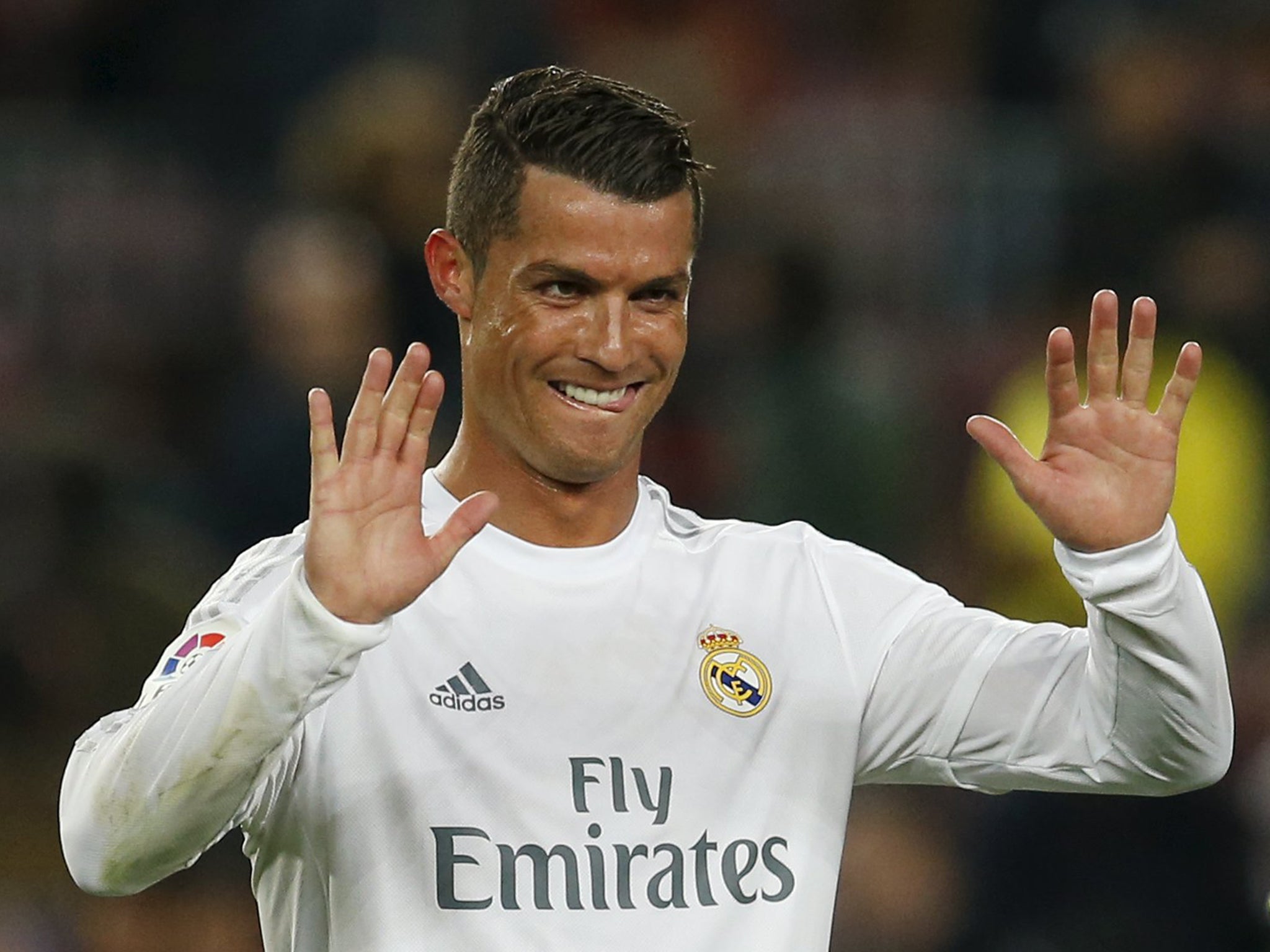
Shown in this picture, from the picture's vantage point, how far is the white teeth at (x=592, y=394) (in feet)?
11.9

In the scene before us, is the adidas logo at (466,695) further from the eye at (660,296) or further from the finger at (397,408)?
the eye at (660,296)

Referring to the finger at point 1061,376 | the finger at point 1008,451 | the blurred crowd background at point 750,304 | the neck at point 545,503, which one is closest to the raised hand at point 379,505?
the neck at point 545,503

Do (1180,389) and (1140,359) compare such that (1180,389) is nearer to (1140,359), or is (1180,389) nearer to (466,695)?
(1140,359)

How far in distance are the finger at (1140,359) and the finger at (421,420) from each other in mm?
1053

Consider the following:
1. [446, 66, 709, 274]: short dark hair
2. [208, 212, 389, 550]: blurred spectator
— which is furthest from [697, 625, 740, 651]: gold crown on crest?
[208, 212, 389, 550]: blurred spectator

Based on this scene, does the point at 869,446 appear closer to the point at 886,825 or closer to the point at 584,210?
the point at 886,825

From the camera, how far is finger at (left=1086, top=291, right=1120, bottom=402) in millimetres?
3346

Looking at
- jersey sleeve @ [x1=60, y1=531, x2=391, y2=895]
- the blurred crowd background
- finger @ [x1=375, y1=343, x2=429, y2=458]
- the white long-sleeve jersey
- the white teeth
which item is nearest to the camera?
jersey sleeve @ [x1=60, y1=531, x2=391, y2=895]

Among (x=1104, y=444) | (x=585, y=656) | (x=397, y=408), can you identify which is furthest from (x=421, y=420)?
(x=1104, y=444)

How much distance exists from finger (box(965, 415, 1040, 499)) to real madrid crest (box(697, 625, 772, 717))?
0.59 metres

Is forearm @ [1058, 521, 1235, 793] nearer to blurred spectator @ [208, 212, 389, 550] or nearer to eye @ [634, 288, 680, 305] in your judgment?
eye @ [634, 288, 680, 305]

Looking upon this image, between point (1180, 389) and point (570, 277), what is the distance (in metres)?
0.99

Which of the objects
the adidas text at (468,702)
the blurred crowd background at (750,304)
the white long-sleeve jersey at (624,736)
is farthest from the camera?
the blurred crowd background at (750,304)

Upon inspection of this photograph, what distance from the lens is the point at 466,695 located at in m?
3.52
